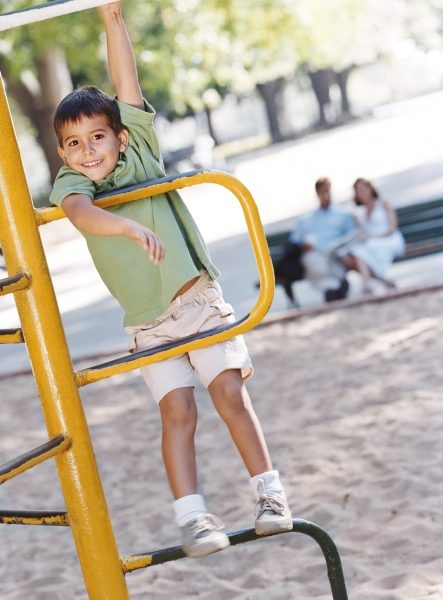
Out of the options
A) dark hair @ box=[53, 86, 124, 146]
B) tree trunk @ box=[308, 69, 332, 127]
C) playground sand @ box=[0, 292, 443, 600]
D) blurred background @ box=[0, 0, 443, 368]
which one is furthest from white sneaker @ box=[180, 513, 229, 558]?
tree trunk @ box=[308, 69, 332, 127]

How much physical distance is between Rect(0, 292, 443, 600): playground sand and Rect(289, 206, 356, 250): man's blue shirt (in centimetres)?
70

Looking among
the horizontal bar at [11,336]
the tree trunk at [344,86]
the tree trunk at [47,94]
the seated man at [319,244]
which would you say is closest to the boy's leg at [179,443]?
the horizontal bar at [11,336]

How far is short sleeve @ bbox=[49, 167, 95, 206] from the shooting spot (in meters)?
2.44

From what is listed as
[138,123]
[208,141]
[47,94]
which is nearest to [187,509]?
[138,123]

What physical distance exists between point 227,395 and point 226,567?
1.91 m

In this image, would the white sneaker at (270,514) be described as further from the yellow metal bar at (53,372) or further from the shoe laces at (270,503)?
the yellow metal bar at (53,372)

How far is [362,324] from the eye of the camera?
324 inches

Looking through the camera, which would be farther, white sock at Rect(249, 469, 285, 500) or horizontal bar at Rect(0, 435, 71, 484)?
white sock at Rect(249, 469, 285, 500)

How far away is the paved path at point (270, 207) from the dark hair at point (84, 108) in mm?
6477

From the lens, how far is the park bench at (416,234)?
9.26 metres

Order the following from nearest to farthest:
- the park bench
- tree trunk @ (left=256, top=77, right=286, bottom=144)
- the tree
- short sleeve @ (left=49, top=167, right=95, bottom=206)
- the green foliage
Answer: short sleeve @ (left=49, top=167, right=95, bottom=206)
the park bench
the green foliage
the tree
tree trunk @ (left=256, top=77, right=286, bottom=144)

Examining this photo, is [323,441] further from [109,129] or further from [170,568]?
[109,129]

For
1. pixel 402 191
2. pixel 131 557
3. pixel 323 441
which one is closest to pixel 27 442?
pixel 323 441

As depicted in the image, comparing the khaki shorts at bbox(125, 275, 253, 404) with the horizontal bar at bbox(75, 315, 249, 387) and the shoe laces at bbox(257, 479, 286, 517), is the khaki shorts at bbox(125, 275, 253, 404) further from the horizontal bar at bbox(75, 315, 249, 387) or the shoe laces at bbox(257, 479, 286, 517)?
the shoe laces at bbox(257, 479, 286, 517)
